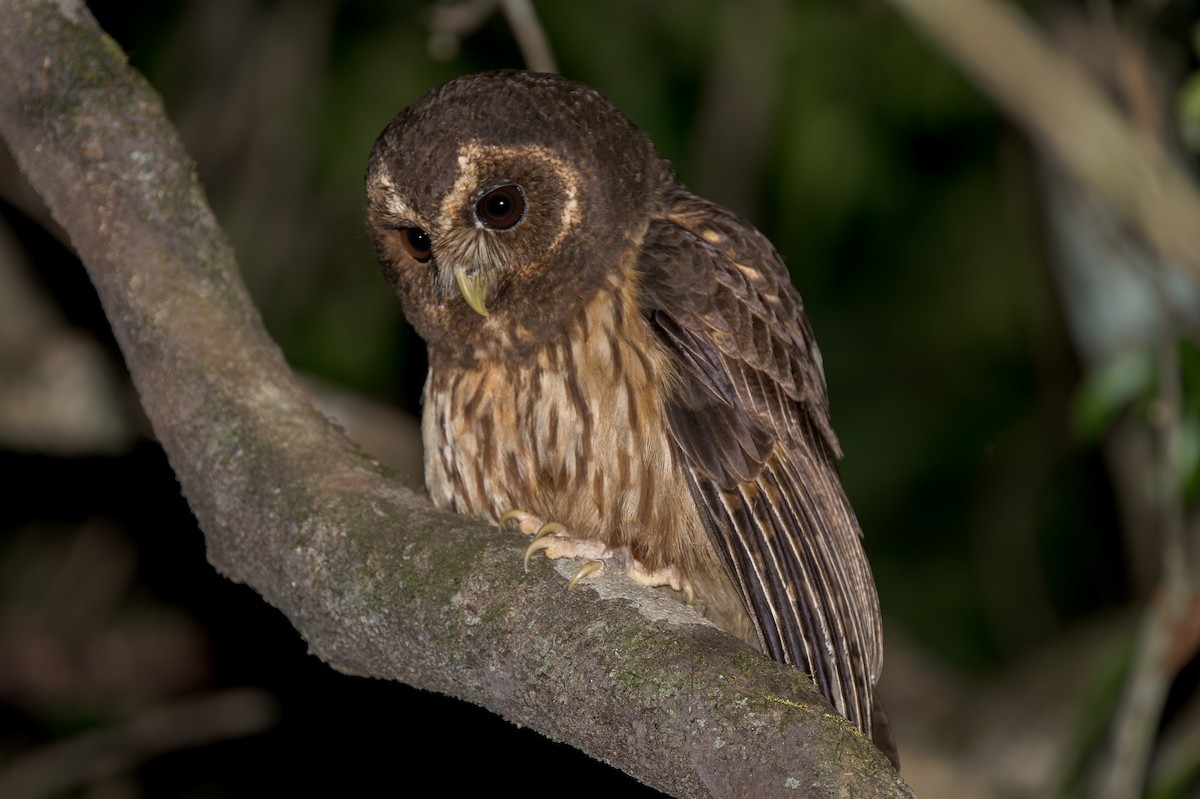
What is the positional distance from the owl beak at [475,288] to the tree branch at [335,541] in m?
0.47

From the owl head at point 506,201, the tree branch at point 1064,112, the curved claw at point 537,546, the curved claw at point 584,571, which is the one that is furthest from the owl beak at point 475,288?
the tree branch at point 1064,112

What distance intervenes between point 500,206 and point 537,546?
97 cm

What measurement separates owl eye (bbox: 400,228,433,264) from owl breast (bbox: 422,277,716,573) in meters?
0.31

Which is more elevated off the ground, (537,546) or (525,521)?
(537,546)

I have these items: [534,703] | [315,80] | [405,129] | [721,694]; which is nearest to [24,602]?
[315,80]

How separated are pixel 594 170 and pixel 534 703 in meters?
1.46

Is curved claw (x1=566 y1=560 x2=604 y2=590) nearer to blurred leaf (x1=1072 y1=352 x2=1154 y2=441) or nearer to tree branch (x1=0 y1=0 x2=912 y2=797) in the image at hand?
tree branch (x1=0 y1=0 x2=912 y2=797)

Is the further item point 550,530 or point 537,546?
point 550,530

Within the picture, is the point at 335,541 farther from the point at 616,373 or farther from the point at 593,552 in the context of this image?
the point at 616,373

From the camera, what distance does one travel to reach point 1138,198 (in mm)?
4133

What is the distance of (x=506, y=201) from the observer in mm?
3273

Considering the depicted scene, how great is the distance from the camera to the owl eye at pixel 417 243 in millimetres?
3367

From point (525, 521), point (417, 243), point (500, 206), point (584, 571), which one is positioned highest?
point (500, 206)

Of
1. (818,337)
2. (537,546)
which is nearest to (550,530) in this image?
(537,546)
